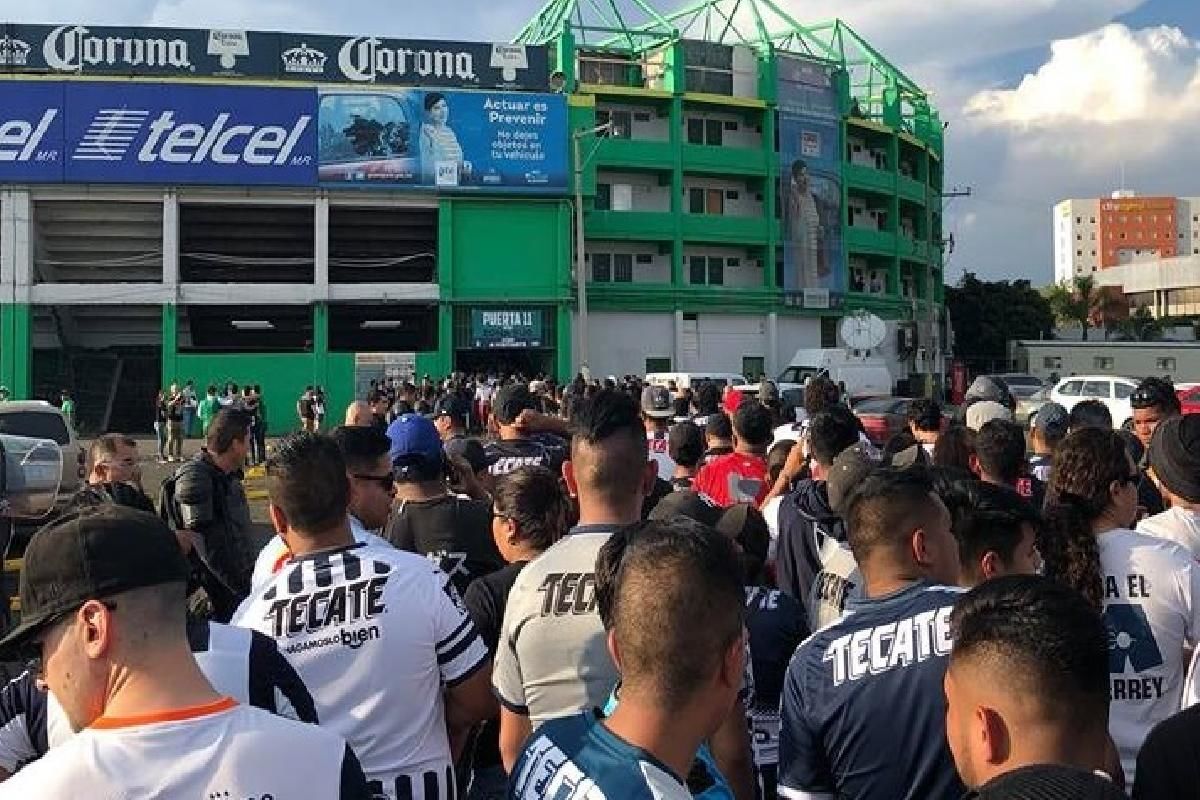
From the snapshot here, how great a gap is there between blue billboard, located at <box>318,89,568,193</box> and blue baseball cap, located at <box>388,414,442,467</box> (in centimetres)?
3228

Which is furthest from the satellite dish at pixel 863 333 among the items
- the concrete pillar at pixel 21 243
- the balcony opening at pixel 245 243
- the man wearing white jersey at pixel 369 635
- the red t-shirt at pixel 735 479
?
the man wearing white jersey at pixel 369 635

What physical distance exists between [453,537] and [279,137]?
32977 millimetres

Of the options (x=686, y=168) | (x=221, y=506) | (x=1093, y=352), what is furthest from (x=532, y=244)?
(x=221, y=506)

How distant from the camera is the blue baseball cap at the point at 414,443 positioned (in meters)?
4.67

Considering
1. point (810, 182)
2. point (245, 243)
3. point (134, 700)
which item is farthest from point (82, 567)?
point (810, 182)

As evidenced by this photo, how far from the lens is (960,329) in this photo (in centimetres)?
5738

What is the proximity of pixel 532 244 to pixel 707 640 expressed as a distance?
3574 cm

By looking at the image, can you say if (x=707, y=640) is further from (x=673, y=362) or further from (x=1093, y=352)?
(x=1093, y=352)

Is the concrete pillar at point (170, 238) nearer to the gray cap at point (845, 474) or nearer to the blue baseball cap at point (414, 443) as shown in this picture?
the blue baseball cap at point (414, 443)

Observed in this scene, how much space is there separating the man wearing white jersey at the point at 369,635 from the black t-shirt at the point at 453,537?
4.69 feet

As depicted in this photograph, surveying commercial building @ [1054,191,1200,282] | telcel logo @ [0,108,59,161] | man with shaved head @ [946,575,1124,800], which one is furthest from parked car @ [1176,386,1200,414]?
commercial building @ [1054,191,1200,282]

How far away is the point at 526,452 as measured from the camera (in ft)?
21.7

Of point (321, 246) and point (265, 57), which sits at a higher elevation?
point (265, 57)

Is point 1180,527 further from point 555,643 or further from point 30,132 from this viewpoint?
point 30,132
